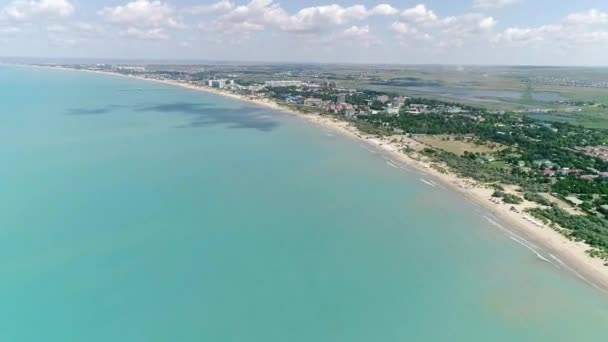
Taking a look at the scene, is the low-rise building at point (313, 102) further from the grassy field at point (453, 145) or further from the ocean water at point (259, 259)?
the ocean water at point (259, 259)

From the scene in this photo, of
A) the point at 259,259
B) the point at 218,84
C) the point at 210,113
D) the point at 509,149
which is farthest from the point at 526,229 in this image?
the point at 218,84

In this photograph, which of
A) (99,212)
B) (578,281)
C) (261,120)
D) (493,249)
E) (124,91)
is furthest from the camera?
(124,91)

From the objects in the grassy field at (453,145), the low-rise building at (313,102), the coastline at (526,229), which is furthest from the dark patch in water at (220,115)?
the coastline at (526,229)

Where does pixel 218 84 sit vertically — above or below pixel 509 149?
above

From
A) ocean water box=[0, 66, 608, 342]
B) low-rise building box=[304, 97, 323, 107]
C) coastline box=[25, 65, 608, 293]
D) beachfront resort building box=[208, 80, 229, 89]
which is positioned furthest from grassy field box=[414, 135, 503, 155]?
beachfront resort building box=[208, 80, 229, 89]

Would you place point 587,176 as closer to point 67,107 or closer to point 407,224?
point 407,224

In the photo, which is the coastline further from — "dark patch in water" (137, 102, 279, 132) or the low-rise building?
the low-rise building

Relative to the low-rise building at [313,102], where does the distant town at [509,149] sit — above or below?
below

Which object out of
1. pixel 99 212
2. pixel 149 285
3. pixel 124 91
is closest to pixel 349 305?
pixel 149 285

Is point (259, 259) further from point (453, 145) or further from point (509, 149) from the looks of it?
point (509, 149)
